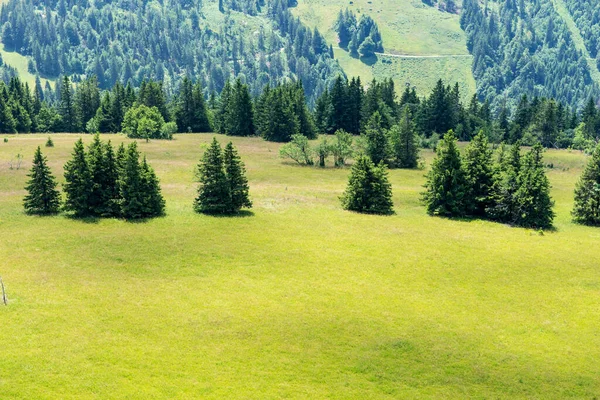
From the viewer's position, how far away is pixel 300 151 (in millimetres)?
128250

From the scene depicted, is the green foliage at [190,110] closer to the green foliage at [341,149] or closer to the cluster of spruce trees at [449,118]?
the cluster of spruce trees at [449,118]

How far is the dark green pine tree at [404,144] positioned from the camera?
427 ft

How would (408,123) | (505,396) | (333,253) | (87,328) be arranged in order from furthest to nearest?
(408,123)
(333,253)
(87,328)
(505,396)

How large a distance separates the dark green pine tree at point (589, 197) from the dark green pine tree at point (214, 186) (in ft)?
184

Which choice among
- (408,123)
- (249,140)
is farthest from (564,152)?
(249,140)

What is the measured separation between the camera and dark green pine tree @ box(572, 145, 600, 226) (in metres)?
85.7

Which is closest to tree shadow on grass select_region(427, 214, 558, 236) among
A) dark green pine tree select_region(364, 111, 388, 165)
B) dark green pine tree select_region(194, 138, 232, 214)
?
dark green pine tree select_region(194, 138, 232, 214)

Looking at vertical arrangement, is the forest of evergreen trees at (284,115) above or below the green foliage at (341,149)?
above

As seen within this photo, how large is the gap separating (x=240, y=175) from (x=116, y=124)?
107252mm

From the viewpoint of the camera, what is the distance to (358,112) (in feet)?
585

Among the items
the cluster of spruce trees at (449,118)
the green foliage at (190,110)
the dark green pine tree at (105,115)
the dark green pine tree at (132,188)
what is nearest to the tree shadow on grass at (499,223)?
the dark green pine tree at (132,188)

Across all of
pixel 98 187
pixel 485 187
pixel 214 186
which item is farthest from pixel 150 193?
pixel 485 187

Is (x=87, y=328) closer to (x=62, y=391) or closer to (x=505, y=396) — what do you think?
(x=62, y=391)

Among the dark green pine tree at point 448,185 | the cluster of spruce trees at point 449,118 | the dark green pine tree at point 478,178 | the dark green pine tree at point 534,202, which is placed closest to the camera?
the dark green pine tree at point 534,202
